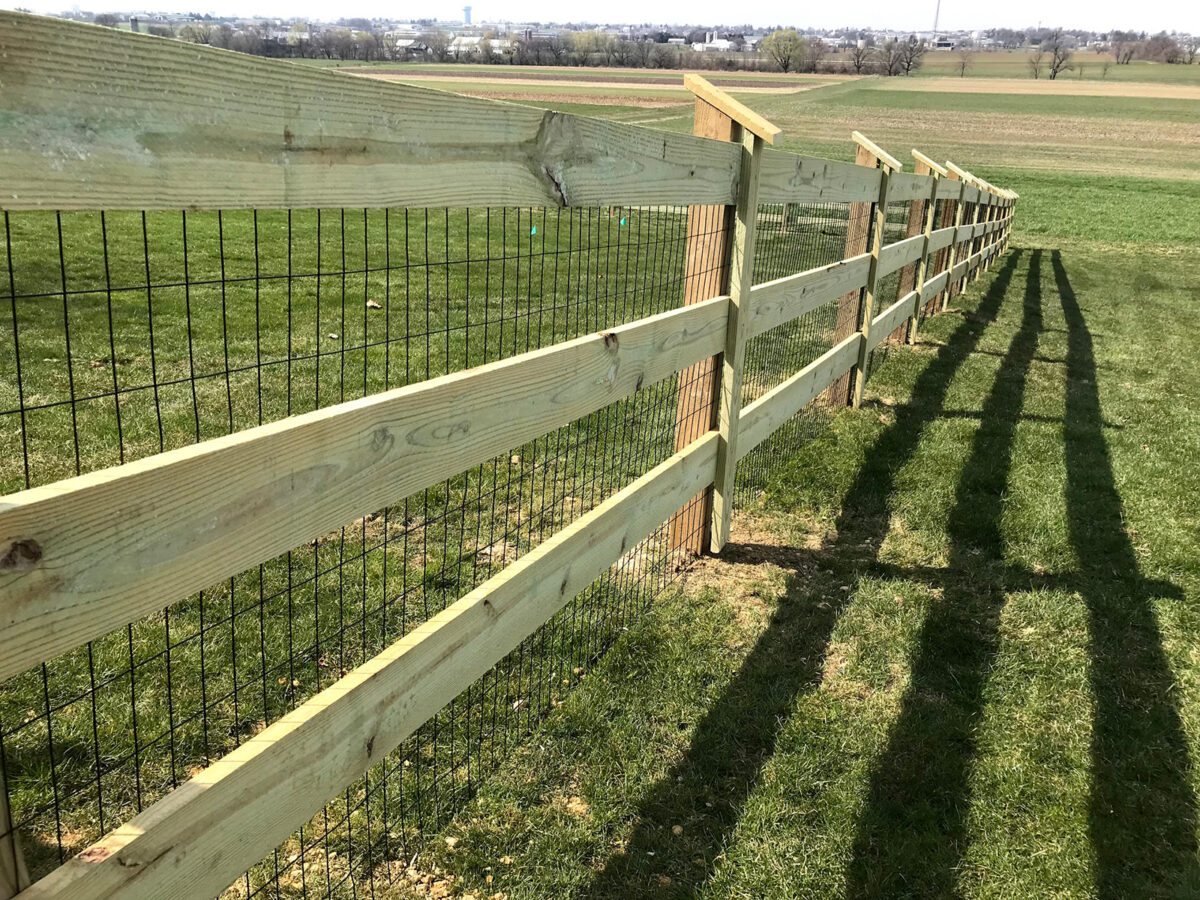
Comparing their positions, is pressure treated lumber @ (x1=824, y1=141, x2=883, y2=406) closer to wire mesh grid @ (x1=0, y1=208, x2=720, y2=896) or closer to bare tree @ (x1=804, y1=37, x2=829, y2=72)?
wire mesh grid @ (x1=0, y1=208, x2=720, y2=896)

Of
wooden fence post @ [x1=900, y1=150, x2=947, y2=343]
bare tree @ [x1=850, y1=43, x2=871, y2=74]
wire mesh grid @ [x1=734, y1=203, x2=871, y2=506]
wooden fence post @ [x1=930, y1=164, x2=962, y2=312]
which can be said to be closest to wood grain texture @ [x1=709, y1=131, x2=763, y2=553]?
wire mesh grid @ [x1=734, y1=203, x2=871, y2=506]

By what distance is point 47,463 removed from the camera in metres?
4.43

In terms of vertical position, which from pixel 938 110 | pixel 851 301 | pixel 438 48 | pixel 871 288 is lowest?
pixel 851 301

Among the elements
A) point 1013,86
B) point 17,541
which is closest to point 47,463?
point 17,541

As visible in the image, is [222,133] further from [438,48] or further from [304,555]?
[438,48]

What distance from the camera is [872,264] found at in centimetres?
644

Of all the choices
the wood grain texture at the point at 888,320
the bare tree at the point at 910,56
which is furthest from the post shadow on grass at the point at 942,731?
the bare tree at the point at 910,56

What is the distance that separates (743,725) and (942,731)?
2.24 feet

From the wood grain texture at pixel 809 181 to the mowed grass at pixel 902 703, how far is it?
1559 millimetres

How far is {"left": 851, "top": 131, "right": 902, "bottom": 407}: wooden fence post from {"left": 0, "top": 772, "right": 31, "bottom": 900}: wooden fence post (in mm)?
6039

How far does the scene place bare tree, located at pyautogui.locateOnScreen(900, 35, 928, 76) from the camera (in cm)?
9338

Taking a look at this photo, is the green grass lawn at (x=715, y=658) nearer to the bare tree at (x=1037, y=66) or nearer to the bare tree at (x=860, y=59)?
the bare tree at (x=860, y=59)

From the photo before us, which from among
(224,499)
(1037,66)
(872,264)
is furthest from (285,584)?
(1037,66)

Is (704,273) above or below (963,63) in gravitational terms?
below
